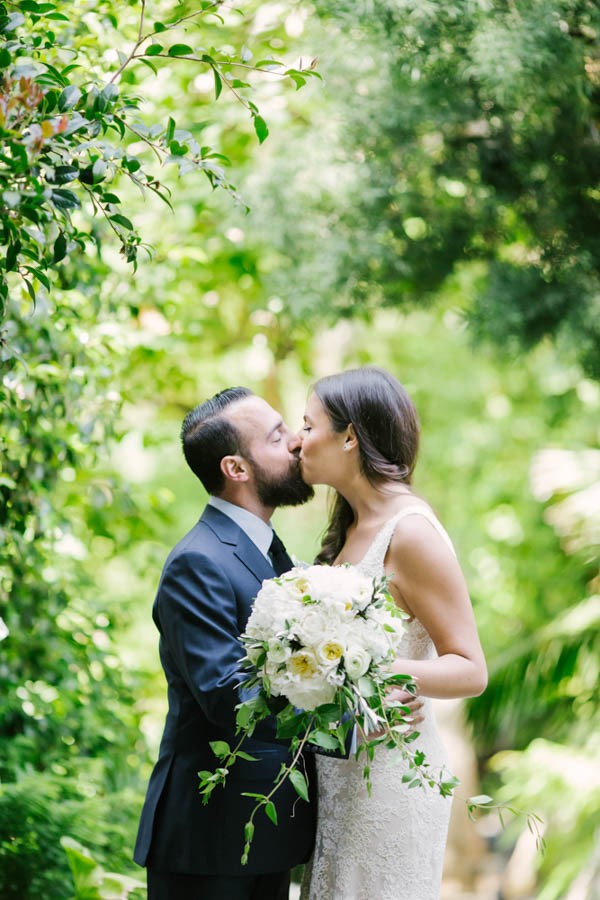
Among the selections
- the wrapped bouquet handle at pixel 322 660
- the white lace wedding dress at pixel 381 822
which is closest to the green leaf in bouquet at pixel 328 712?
the wrapped bouquet handle at pixel 322 660

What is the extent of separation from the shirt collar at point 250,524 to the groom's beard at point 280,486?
2.9 inches

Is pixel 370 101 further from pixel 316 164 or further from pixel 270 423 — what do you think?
pixel 270 423

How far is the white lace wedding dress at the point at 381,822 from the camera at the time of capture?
2.47 meters

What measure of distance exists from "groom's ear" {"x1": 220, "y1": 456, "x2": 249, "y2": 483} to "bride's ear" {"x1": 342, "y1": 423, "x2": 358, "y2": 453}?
29 centimetres

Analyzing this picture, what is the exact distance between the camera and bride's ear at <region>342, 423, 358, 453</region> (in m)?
2.62

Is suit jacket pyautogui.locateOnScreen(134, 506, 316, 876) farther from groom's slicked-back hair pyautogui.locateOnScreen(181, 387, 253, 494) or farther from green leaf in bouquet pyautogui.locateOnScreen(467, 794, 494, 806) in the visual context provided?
green leaf in bouquet pyautogui.locateOnScreen(467, 794, 494, 806)

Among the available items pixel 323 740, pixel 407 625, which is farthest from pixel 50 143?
pixel 407 625

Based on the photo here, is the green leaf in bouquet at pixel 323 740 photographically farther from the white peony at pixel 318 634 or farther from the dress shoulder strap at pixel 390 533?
the dress shoulder strap at pixel 390 533

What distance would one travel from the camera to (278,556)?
272 cm

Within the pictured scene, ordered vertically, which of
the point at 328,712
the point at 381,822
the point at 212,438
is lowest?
the point at 381,822

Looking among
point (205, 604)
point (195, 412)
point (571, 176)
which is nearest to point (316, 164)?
point (571, 176)

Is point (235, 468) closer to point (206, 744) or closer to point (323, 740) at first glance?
point (206, 744)

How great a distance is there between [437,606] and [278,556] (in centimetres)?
54

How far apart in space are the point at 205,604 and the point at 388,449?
0.70 meters
